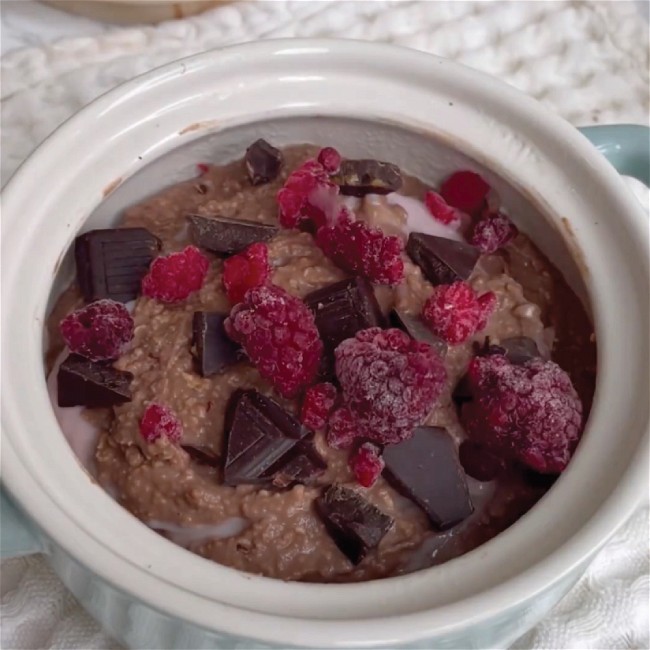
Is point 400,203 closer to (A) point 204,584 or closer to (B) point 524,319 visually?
(B) point 524,319

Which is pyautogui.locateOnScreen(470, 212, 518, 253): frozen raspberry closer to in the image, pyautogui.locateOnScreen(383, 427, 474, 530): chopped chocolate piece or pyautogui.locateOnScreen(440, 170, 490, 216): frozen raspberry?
pyautogui.locateOnScreen(440, 170, 490, 216): frozen raspberry

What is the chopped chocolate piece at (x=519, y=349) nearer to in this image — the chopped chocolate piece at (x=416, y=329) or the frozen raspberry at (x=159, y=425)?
the chopped chocolate piece at (x=416, y=329)

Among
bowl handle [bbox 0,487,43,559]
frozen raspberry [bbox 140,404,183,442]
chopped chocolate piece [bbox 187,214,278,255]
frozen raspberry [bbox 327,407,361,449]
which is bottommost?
bowl handle [bbox 0,487,43,559]

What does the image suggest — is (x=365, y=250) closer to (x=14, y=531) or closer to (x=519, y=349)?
(x=519, y=349)

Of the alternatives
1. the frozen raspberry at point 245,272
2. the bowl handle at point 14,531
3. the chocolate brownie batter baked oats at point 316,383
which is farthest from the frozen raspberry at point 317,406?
the bowl handle at point 14,531

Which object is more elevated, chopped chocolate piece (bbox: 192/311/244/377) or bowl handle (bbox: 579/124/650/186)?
bowl handle (bbox: 579/124/650/186)

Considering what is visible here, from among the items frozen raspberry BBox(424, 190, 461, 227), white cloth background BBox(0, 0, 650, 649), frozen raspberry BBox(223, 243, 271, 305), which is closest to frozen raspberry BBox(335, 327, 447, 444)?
frozen raspberry BBox(223, 243, 271, 305)

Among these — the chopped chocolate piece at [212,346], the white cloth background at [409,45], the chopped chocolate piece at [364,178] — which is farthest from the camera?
the white cloth background at [409,45]
